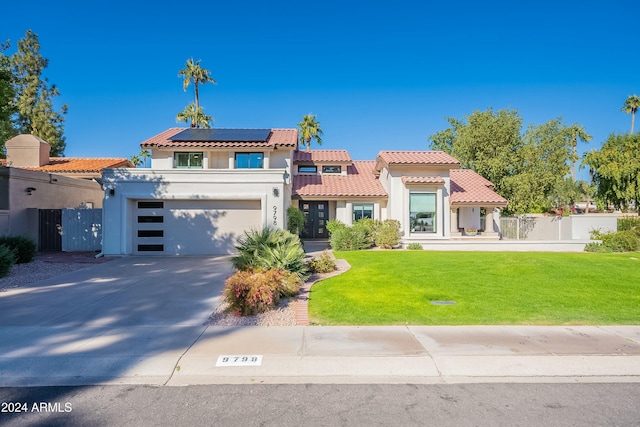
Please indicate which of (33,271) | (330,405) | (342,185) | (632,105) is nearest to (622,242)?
(342,185)

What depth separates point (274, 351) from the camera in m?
5.39

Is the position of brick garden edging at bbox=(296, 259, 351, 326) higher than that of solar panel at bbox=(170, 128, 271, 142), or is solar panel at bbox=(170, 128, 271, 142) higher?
solar panel at bbox=(170, 128, 271, 142)

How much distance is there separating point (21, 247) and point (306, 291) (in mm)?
11281

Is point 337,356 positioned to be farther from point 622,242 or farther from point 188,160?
point 622,242

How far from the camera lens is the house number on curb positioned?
195 inches

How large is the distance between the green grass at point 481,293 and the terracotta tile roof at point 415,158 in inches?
366

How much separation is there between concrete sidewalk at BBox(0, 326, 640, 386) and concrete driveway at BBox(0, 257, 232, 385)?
0.03 m

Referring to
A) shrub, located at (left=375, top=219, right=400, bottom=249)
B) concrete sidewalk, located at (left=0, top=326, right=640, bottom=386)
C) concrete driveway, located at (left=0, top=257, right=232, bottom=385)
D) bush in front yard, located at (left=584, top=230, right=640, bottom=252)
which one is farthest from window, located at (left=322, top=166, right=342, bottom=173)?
concrete sidewalk, located at (left=0, top=326, right=640, bottom=386)

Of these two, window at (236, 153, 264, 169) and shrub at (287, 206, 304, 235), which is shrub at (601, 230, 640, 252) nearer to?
shrub at (287, 206, 304, 235)

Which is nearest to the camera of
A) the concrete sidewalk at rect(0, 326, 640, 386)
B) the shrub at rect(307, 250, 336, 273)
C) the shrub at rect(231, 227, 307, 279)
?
the concrete sidewalk at rect(0, 326, 640, 386)

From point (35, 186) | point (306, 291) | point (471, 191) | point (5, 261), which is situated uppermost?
point (471, 191)

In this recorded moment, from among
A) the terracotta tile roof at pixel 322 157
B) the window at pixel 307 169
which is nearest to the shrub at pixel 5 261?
the terracotta tile roof at pixel 322 157

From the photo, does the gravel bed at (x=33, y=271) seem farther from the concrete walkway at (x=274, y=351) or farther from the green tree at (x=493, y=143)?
the green tree at (x=493, y=143)

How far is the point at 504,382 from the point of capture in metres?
4.54
